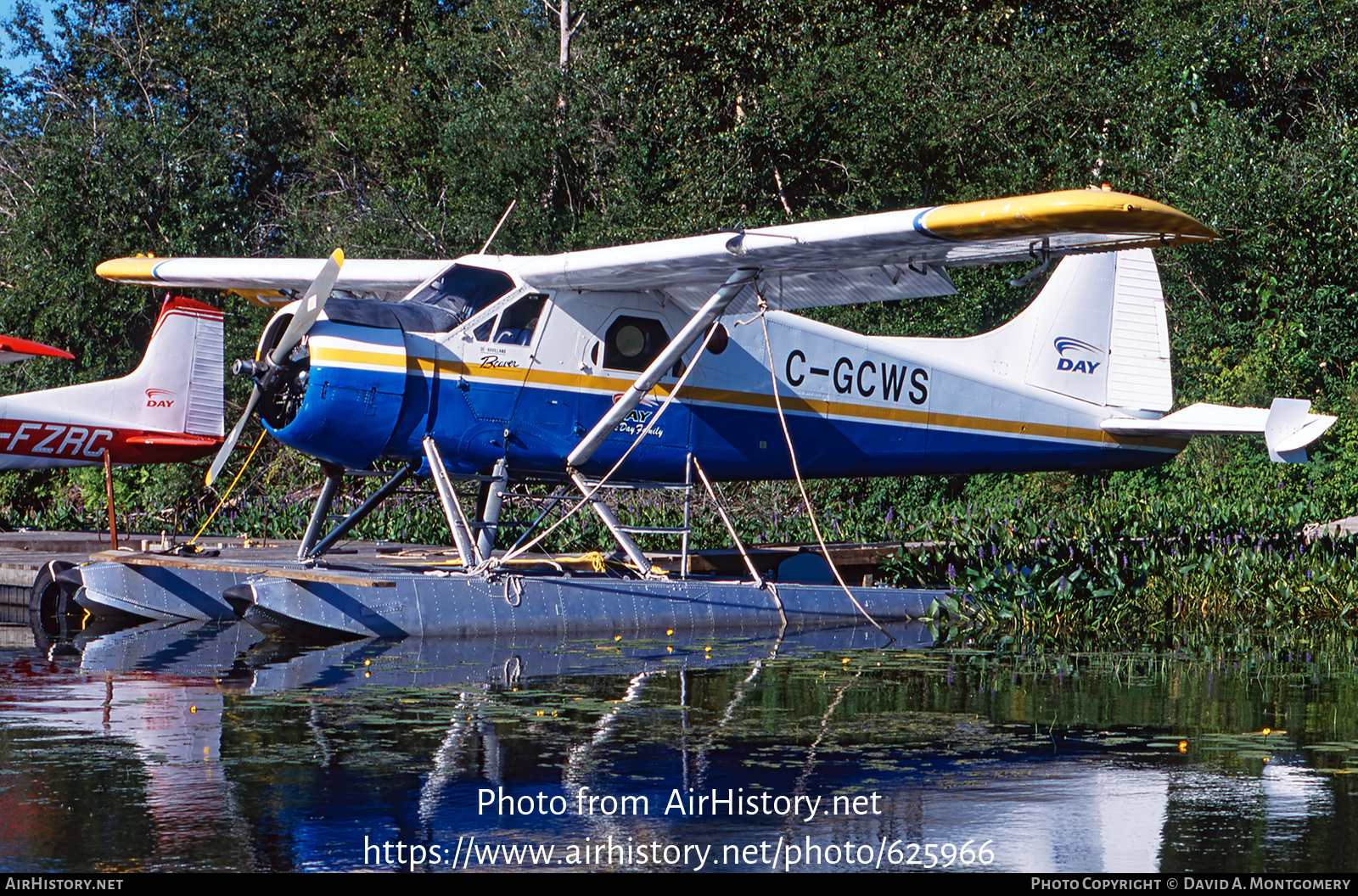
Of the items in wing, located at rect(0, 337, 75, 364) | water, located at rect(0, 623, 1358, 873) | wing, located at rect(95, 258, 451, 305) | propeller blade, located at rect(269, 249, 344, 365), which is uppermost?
wing, located at rect(95, 258, 451, 305)

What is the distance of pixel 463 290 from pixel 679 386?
1753 millimetres

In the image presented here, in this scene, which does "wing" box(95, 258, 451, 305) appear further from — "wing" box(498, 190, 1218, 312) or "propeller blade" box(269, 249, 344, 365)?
"propeller blade" box(269, 249, 344, 365)

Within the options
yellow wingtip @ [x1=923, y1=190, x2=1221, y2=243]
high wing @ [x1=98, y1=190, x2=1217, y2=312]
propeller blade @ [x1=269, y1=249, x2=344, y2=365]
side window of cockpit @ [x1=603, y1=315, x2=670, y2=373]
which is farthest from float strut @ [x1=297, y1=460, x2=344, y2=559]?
yellow wingtip @ [x1=923, y1=190, x2=1221, y2=243]

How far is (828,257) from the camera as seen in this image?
394 inches

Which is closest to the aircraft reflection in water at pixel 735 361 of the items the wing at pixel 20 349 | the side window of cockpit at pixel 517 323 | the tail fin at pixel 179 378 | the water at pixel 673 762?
the side window of cockpit at pixel 517 323

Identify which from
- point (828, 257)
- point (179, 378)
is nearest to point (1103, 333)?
point (828, 257)

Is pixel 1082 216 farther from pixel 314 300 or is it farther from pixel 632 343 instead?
pixel 314 300

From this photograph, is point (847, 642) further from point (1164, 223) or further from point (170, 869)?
point (170, 869)

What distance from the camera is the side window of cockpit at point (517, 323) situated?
34.4 ft

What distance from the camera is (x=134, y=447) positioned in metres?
14.7

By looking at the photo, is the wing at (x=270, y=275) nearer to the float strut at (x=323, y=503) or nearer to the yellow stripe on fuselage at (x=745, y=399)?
the yellow stripe on fuselage at (x=745, y=399)

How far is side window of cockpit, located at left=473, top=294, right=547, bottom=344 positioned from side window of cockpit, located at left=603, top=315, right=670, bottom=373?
2.03 feet

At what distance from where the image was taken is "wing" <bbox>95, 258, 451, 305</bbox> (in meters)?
12.4
